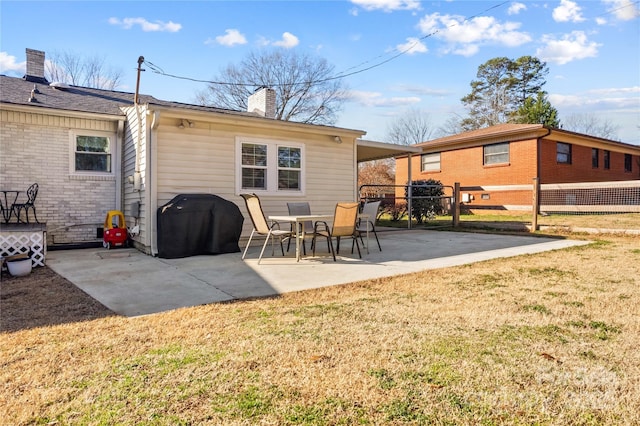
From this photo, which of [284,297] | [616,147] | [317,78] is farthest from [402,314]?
[317,78]

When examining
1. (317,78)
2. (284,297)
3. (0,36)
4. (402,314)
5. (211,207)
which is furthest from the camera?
(317,78)

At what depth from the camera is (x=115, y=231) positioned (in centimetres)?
744

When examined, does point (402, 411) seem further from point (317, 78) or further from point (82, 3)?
point (317, 78)

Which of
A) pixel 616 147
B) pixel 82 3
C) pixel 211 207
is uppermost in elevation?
pixel 82 3

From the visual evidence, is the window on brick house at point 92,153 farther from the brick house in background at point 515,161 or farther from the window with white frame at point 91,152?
the brick house in background at point 515,161

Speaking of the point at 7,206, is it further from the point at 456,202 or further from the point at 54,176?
the point at 456,202

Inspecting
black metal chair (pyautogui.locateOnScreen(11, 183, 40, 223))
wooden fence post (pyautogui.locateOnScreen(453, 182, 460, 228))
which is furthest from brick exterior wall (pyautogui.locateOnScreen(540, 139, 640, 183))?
black metal chair (pyautogui.locateOnScreen(11, 183, 40, 223))

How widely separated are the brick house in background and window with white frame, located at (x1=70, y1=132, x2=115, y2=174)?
10.3 meters

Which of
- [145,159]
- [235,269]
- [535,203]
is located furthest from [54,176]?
[535,203]

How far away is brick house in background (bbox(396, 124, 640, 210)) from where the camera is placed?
13800mm

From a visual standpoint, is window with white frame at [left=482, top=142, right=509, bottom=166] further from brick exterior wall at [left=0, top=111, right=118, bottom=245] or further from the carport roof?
brick exterior wall at [left=0, top=111, right=118, bottom=245]

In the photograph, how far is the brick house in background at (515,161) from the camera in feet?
45.3

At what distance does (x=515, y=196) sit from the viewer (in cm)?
1414

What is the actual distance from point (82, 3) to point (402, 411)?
10.9 meters
